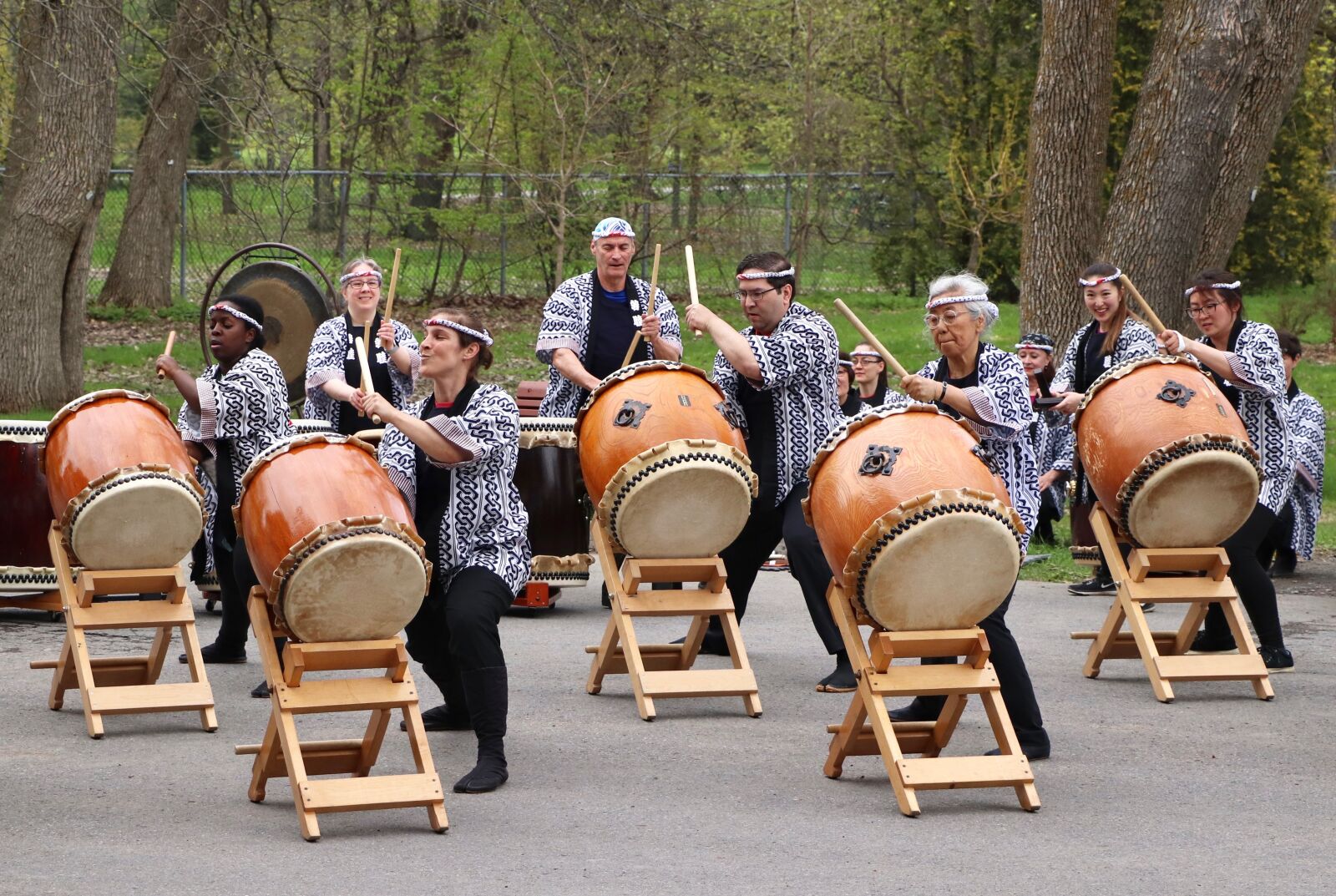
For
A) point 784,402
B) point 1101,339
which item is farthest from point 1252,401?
point 784,402

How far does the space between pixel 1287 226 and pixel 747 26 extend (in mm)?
6895

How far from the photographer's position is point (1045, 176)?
38.5ft

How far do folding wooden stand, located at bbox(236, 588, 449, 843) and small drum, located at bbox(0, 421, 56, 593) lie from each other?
2.84 metres

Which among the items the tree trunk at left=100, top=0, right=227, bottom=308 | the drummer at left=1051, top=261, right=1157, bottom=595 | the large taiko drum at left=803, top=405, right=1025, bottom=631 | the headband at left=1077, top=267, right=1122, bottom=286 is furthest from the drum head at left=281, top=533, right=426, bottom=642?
the tree trunk at left=100, top=0, right=227, bottom=308

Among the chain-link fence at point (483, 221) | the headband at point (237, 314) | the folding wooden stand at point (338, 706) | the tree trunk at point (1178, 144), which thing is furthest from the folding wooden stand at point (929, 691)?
the chain-link fence at point (483, 221)

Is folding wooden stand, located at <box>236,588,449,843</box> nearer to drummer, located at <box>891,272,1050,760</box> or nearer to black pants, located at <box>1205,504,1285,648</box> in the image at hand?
drummer, located at <box>891,272,1050,760</box>

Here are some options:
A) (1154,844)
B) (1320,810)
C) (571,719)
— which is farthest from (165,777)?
(1320,810)

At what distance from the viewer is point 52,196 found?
506 inches

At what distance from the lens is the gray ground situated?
14.1ft

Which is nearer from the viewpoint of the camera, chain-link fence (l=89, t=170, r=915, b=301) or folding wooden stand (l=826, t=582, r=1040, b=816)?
folding wooden stand (l=826, t=582, r=1040, b=816)

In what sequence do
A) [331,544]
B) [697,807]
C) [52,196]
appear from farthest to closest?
[52,196], [697,807], [331,544]

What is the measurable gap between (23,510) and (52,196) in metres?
6.19

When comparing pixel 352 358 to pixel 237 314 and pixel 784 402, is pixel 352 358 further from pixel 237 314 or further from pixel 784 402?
pixel 784 402

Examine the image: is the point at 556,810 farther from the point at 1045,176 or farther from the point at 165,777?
the point at 1045,176
